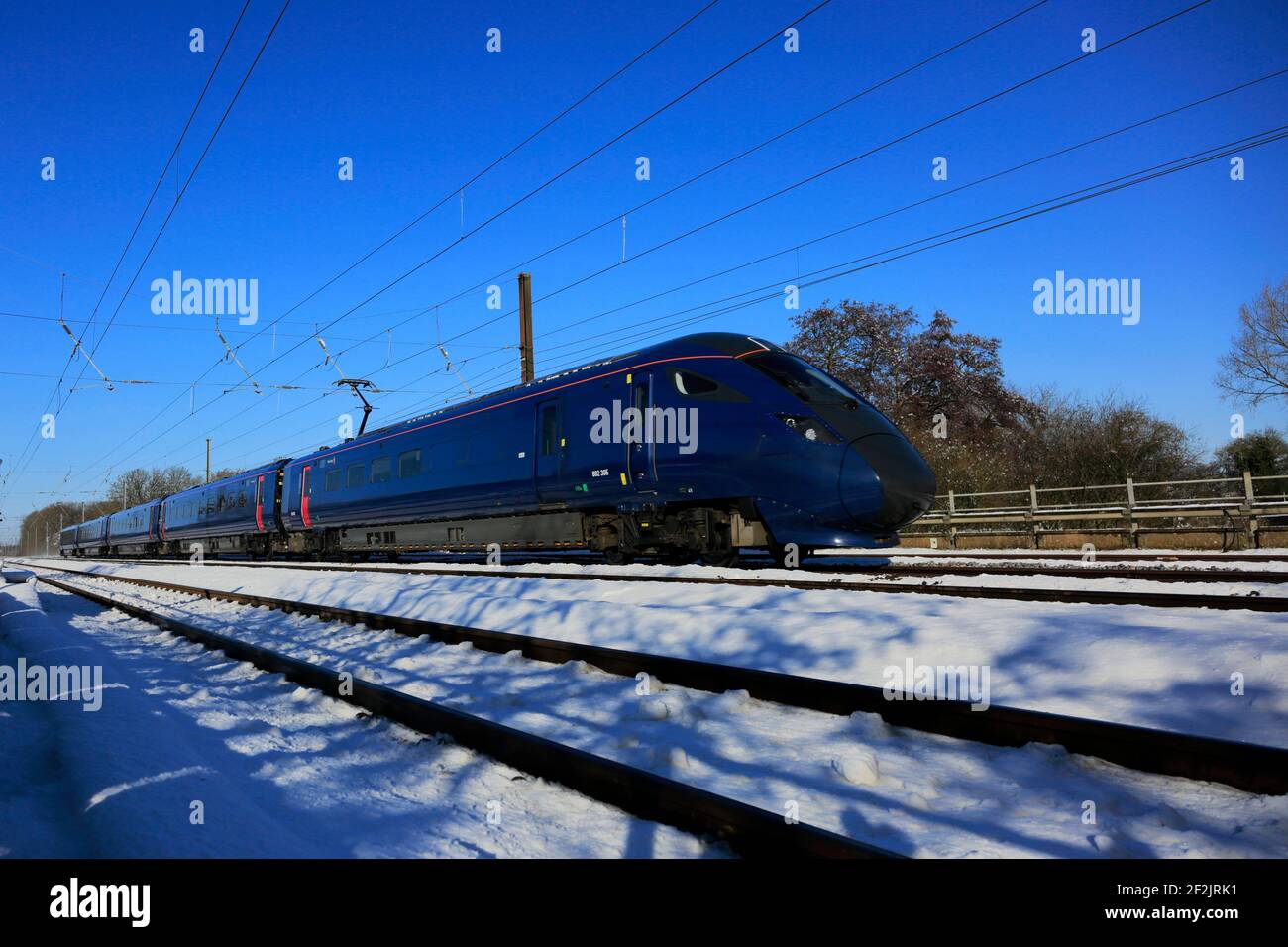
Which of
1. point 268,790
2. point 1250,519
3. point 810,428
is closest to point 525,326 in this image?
point 810,428

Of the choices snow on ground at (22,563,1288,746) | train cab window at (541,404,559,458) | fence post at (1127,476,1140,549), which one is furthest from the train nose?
fence post at (1127,476,1140,549)

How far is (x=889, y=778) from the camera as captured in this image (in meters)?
3.15

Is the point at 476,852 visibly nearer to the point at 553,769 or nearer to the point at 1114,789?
the point at 553,769

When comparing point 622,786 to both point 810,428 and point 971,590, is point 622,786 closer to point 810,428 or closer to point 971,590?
point 971,590

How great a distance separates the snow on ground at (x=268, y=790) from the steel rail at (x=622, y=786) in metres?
0.06

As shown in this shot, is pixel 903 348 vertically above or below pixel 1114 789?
above

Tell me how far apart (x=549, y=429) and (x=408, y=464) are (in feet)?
18.5

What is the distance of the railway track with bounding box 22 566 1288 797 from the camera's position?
2812 millimetres

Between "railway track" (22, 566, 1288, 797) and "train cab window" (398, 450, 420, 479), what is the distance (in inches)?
448
